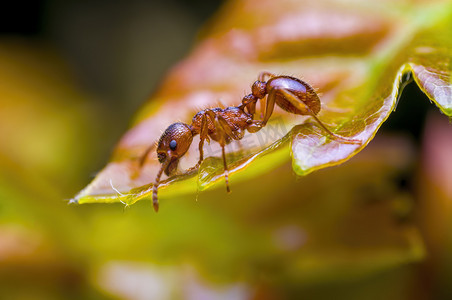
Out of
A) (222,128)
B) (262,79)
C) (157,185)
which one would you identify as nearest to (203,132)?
(222,128)

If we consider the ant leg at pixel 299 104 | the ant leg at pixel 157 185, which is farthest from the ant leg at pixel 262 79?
the ant leg at pixel 157 185

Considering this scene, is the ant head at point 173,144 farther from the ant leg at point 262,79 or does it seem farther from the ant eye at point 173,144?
the ant leg at point 262,79

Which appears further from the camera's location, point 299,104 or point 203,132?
point 203,132

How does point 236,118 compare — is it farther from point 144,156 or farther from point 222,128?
point 144,156

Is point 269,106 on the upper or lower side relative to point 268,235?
upper

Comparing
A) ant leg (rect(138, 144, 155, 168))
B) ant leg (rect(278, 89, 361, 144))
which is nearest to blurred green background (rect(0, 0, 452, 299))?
ant leg (rect(138, 144, 155, 168))

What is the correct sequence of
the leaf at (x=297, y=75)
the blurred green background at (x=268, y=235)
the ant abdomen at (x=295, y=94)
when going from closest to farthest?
the leaf at (x=297, y=75)
the ant abdomen at (x=295, y=94)
the blurred green background at (x=268, y=235)
